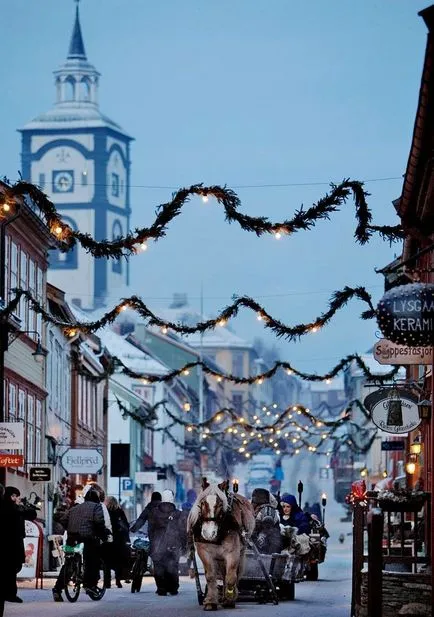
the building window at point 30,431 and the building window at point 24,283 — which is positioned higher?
the building window at point 24,283

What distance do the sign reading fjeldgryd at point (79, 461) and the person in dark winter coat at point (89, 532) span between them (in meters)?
17.5

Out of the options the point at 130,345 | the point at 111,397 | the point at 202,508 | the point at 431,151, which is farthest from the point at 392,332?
the point at 130,345

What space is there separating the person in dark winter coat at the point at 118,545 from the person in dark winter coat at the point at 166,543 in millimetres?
1837

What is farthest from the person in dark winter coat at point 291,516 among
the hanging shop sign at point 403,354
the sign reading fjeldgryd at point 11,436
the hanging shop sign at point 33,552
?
the hanging shop sign at point 403,354

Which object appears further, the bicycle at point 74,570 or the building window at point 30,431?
the building window at point 30,431

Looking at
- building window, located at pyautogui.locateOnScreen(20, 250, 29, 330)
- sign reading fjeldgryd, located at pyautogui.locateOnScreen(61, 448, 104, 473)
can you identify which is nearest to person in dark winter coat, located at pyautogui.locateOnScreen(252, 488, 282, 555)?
sign reading fjeldgryd, located at pyautogui.locateOnScreen(61, 448, 104, 473)

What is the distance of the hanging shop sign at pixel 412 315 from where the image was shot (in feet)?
52.1

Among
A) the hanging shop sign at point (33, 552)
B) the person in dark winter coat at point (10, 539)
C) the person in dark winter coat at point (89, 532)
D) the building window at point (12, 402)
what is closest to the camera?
the person in dark winter coat at point (10, 539)

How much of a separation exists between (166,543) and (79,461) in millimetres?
16181

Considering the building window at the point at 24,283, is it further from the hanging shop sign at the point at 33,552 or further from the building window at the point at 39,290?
the hanging shop sign at the point at 33,552

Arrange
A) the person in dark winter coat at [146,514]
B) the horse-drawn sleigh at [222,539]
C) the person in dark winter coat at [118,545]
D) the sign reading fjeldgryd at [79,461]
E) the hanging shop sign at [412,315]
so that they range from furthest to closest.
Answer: the sign reading fjeldgryd at [79,461], the person in dark winter coat at [118,545], the person in dark winter coat at [146,514], the horse-drawn sleigh at [222,539], the hanging shop sign at [412,315]

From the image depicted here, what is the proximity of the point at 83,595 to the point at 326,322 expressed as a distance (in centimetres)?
620

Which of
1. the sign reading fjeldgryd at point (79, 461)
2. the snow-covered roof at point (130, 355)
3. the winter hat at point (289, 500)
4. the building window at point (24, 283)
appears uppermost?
the snow-covered roof at point (130, 355)

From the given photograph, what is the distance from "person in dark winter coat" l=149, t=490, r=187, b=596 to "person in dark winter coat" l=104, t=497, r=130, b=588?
1837mm
